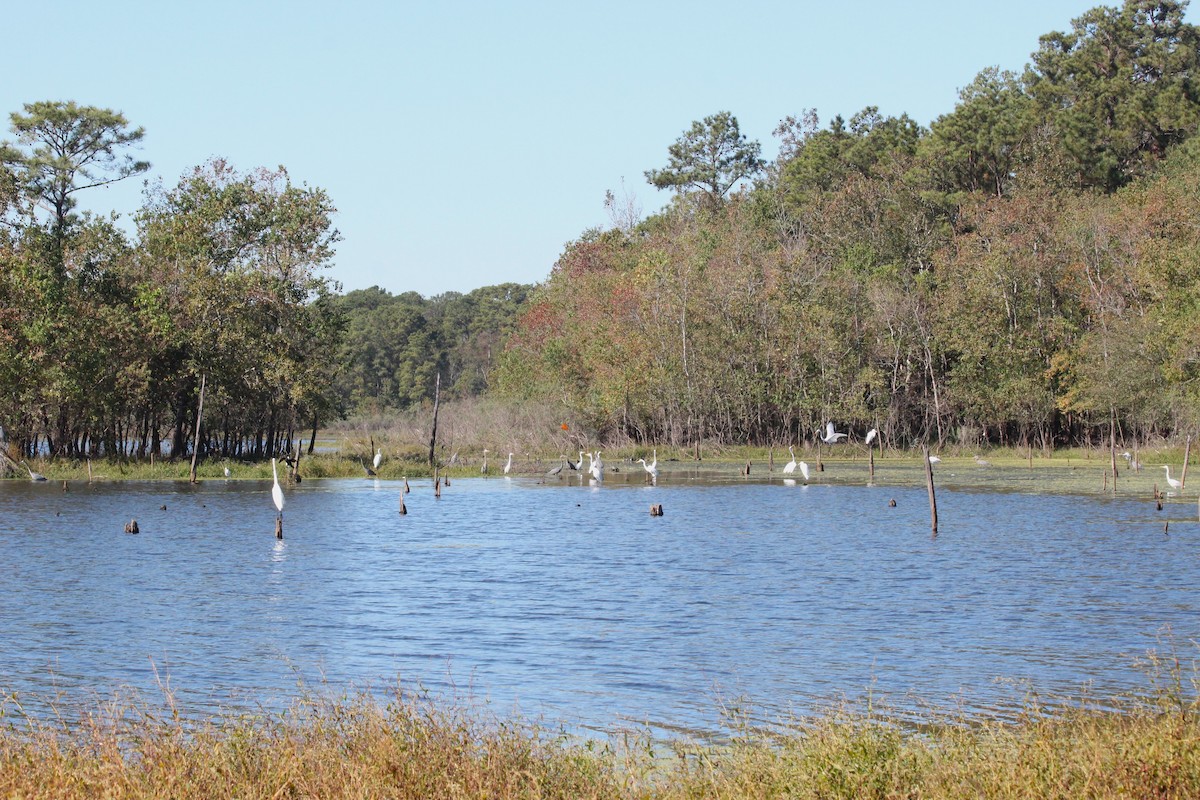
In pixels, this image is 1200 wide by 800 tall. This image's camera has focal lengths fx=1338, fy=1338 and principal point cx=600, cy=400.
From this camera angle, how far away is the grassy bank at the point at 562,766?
849 centimetres

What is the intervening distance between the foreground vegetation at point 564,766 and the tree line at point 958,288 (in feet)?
144

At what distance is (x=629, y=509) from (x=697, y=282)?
84.9 ft

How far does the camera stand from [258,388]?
5244 cm

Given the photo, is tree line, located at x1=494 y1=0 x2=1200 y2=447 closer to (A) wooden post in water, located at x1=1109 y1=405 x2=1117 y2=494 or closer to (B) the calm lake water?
(A) wooden post in water, located at x1=1109 y1=405 x2=1117 y2=494

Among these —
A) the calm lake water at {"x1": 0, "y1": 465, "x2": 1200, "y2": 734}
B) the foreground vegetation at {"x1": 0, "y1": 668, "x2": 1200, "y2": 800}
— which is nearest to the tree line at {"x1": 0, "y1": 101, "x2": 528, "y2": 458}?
the calm lake water at {"x1": 0, "y1": 465, "x2": 1200, "y2": 734}

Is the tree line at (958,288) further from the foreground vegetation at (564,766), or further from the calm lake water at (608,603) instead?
the foreground vegetation at (564,766)

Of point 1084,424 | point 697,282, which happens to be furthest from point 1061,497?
point 697,282

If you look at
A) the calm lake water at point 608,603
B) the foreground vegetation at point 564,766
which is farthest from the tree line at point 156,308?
the foreground vegetation at point 564,766

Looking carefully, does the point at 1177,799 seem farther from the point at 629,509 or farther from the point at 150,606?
the point at 629,509

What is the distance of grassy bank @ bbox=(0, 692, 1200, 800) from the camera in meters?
8.49

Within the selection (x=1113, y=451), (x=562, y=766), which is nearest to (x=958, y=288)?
(x=1113, y=451)

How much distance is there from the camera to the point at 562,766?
9.39 metres

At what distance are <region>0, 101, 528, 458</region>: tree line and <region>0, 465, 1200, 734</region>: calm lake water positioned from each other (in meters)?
10.4

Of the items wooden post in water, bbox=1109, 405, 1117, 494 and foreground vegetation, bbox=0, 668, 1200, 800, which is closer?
Result: foreground vegetation, bbox=0, 668, 1200, 800
